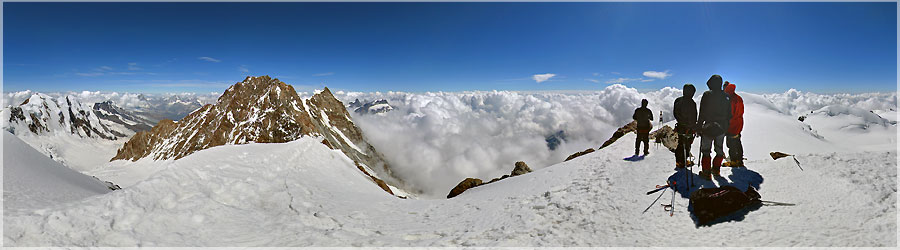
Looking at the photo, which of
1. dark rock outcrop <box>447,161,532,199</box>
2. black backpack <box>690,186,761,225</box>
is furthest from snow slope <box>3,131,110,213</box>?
dark rock outcrop <box>447,161,532,199</box>

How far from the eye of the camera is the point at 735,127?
33.5ft

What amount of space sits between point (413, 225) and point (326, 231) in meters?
2.08

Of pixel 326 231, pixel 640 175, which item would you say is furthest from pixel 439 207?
pixel 640 175

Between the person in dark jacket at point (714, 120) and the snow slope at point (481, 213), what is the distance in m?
0.54

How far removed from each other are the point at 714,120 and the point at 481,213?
23.8 feet

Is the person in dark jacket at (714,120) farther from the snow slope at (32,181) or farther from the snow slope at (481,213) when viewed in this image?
the snow slope at (32,181)

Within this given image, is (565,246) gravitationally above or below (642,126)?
below

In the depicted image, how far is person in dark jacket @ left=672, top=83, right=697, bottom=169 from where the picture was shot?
34.8 feet

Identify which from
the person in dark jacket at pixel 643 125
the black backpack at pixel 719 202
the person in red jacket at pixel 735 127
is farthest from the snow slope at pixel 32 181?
the person in dark jacket at pixel 643 125

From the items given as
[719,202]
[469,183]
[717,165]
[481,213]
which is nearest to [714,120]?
[717,165]

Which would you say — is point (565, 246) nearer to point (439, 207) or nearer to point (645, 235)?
point (645, 235)

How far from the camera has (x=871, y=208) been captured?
6.19 metres

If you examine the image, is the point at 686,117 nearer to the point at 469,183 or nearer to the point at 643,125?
the point at 643,125

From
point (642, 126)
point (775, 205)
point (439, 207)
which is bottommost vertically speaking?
point (439, 207)
